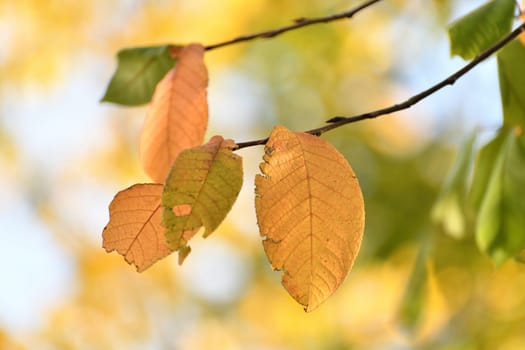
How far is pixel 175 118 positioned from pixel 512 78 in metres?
0.36

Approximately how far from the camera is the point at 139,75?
830 mm

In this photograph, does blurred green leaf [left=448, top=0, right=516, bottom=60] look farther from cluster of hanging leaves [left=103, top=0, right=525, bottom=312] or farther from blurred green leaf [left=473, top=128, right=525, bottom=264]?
cluster of hanging leaves [left=103, top=0, right=525, bottom=312]

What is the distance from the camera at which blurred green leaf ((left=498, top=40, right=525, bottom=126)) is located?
77 cm

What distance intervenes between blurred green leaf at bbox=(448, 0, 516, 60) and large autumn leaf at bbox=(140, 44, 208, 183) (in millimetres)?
262

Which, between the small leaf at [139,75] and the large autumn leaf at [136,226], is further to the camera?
the small leaf at [139,75]

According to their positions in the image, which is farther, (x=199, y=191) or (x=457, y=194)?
(x=457, y=194)

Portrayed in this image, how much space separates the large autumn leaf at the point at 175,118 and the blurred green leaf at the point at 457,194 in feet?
1.53

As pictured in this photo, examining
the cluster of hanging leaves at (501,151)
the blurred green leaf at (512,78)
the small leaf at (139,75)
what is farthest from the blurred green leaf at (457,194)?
the small leaf at (139,75)

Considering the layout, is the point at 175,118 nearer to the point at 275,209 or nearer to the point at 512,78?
the point at 275,209

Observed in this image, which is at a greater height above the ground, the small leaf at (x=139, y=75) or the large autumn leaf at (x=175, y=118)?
the small leaf at (x=139, y=75)

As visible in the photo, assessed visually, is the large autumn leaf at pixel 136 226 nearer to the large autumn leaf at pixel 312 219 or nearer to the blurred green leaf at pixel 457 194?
the large autumn leaf at pixel 312 219

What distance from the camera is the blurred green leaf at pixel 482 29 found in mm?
735

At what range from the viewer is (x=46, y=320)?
3.98 m

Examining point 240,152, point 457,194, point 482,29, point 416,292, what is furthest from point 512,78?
point 240,152
